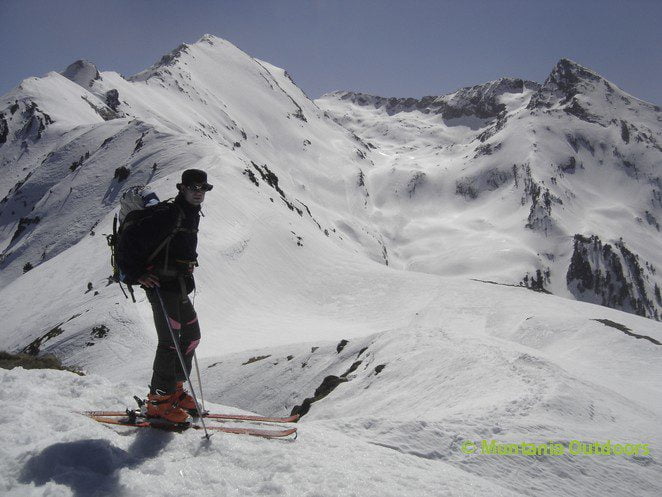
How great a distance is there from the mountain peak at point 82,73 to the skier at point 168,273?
126m

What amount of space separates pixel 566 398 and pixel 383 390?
15.8 ft

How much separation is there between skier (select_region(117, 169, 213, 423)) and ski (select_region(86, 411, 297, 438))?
0.33 feet

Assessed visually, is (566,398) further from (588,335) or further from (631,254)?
(631,254)

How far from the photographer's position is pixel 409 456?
5.93m

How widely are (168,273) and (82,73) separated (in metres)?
136

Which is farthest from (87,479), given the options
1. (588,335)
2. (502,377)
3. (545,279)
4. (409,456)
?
(545,279)

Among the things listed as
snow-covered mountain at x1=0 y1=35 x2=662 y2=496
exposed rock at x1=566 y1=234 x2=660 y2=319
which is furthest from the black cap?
exposed rock at x1=566 y1=234 x2=660 y2=319

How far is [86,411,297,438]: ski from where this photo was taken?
567cm

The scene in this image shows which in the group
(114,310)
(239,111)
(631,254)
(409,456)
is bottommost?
(114,310)

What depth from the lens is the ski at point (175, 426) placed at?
5.67m

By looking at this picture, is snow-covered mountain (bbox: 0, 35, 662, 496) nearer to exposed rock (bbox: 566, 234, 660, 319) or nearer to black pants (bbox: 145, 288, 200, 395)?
black pants (bbox: 145, 288, 200, 395)

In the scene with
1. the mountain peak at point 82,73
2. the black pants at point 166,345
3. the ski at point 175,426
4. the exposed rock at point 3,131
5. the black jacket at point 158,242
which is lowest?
the ski at point 175,426

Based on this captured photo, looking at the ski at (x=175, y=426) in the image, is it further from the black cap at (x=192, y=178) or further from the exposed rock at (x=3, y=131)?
the exposed rock at (x=3, y=131)

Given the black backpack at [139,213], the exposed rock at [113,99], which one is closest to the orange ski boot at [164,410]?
the black backpack at [139,213]
